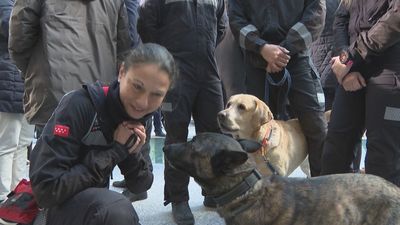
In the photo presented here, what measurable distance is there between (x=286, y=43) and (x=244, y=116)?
0.59 meters

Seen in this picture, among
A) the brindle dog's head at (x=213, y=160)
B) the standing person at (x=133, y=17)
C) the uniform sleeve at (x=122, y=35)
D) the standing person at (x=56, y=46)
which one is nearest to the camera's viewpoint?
the brindle dog's head at (x=213, y=160)

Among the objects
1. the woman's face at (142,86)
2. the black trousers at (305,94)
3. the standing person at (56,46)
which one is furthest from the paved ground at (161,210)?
the woman's face at (142,86)

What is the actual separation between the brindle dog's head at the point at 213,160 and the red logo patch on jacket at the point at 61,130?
0.58m

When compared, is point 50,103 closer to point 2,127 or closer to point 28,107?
point 28,107

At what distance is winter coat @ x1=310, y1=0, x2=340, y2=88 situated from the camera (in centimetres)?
408

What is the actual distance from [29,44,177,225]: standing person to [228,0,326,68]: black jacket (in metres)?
1.39

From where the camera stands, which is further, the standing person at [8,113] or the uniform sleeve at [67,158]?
the standing person at [8,113]

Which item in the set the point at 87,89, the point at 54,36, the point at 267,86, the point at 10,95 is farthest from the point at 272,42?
the point at 10,95

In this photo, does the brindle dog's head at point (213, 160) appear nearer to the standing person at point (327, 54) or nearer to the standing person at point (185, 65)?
the standing person at point (185, 65)

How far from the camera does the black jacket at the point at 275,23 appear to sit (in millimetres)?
3215

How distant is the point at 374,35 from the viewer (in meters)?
2.49

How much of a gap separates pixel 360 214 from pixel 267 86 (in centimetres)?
144

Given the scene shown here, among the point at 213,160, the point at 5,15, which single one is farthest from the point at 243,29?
the point at 5,15

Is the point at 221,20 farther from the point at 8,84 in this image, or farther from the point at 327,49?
the point at 8,84
